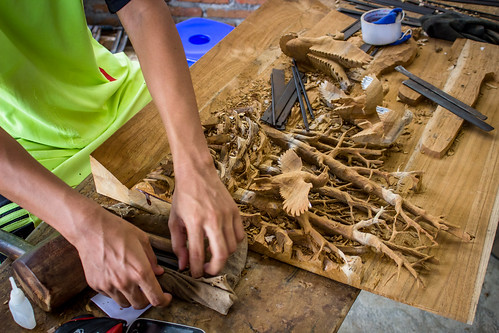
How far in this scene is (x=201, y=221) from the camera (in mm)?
932

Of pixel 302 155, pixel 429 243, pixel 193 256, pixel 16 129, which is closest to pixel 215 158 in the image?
pixel 302 155

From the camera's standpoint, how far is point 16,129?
1420mm

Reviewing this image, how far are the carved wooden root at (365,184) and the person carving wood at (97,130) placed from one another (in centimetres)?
33

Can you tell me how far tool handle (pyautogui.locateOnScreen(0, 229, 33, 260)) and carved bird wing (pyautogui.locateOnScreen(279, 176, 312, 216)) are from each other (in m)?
0.65

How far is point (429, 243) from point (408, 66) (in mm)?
864

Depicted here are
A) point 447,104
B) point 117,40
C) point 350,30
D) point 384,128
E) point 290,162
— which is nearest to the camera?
point 290,162

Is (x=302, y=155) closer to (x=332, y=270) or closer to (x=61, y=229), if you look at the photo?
(x=332, y=270)

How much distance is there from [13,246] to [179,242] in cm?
45

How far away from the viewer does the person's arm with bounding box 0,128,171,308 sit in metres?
0.86

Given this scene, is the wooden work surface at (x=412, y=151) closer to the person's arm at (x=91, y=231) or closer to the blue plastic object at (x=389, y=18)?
the blue plastic object at (x=389, y=18)

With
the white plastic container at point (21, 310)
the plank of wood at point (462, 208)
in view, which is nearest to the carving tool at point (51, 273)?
the white plastic container at point (21, 310)

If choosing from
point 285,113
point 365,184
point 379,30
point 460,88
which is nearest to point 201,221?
point 365,184

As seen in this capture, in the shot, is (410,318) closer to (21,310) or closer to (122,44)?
(21,310)

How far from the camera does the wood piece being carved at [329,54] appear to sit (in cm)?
155
